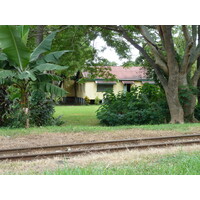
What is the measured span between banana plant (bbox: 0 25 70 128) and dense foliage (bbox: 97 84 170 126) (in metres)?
4.18

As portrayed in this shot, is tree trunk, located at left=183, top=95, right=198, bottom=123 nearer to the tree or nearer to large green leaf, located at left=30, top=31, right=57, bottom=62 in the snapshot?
the tree

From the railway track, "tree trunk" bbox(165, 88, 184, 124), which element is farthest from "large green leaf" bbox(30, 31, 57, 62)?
"tree trunk" bbox(165, 88, 184, 124)

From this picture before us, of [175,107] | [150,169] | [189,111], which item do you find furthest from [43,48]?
[189,111]

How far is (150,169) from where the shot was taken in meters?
5.06

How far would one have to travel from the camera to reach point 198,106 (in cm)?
1652

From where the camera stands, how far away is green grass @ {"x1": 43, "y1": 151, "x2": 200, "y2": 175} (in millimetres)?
4547

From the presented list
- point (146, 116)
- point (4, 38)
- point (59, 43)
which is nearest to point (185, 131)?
point (146, 116)

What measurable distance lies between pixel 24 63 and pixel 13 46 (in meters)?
1.12

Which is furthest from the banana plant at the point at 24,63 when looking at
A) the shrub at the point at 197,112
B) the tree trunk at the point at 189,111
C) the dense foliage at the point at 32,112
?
the shrub at the point at 197,112

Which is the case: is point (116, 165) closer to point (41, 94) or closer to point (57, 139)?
point (57, 139)

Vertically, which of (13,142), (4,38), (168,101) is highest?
(4,38)

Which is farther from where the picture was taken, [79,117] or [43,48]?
[79,117]

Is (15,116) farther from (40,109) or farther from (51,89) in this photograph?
(51,89)

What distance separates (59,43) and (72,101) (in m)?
21.5
